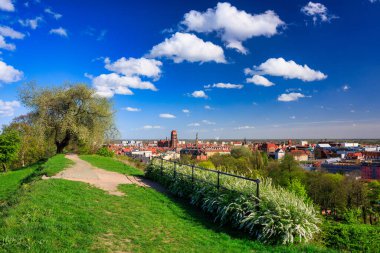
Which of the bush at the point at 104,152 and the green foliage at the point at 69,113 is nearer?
the green foliage at the point at 69,113

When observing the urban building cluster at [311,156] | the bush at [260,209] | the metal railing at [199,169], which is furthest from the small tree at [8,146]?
the bush at [260,209]

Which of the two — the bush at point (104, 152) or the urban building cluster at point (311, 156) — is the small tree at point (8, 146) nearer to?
the bush at point (104, 152)

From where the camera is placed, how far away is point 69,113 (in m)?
24.5

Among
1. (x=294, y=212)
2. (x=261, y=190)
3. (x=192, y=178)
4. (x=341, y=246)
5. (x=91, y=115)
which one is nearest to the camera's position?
(x=294, y=212)

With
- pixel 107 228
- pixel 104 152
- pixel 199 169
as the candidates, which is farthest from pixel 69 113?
pixel 107 228

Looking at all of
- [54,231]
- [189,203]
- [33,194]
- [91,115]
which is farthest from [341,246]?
[91,115]

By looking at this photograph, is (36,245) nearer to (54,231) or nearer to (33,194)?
(54,231)

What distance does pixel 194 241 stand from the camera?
5.45 metres

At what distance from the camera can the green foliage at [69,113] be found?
79.2 feet

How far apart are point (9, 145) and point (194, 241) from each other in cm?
2847

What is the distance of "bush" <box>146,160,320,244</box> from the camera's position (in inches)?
220

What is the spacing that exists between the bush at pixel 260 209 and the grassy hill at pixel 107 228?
0.24 meters

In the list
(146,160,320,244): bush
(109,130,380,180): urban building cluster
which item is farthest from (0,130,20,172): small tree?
(146,160,320,244): bush

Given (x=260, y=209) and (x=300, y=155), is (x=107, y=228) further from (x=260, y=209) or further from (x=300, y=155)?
(x=300, y=155)
